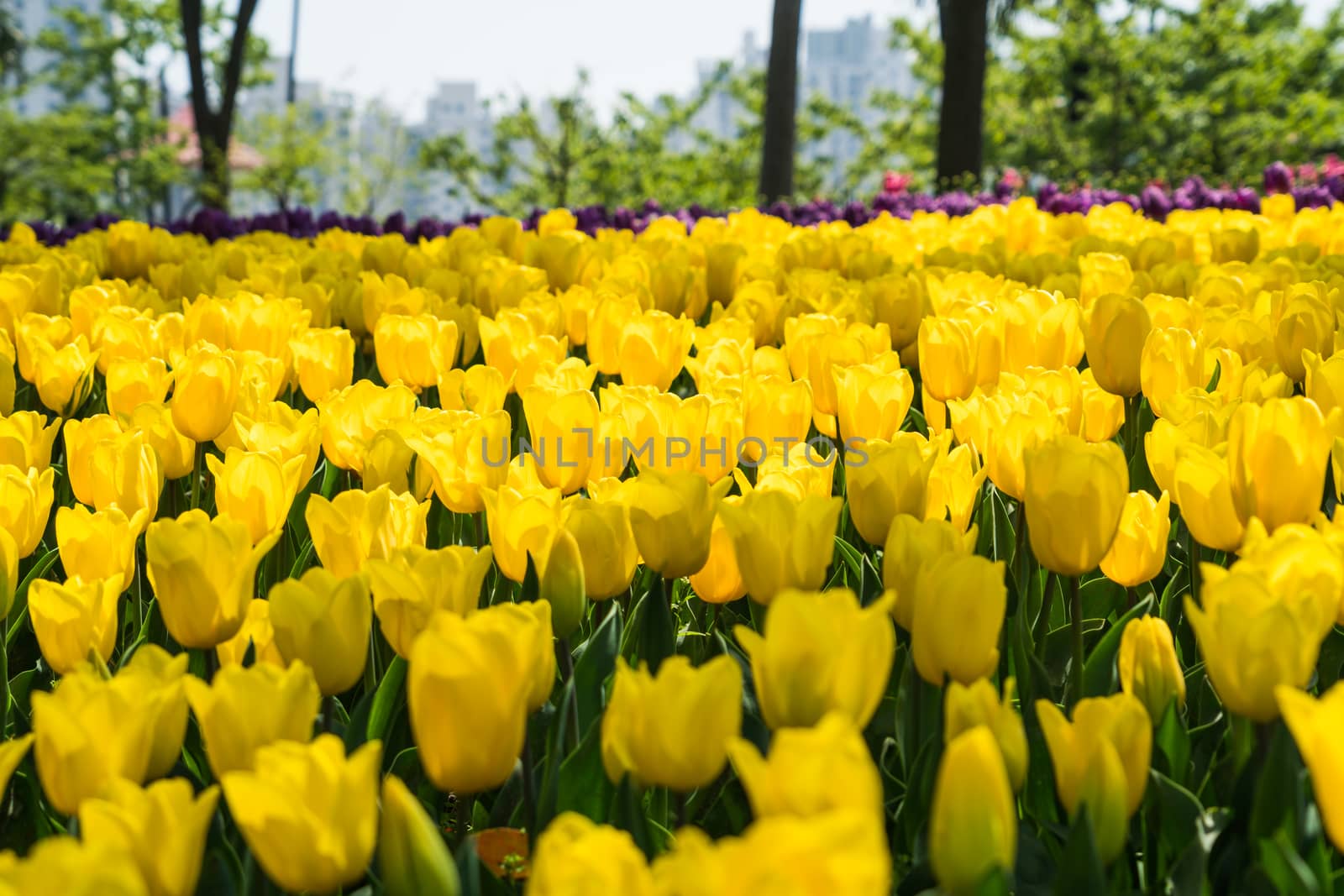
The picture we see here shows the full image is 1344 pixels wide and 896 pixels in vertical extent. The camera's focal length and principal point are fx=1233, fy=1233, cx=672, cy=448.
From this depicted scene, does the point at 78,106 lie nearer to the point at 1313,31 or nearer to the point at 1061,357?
the point at 1313,31

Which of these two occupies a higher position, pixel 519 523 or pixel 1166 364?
pixel 1166 364

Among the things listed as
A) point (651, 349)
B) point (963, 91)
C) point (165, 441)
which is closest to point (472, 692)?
point (165, 441)

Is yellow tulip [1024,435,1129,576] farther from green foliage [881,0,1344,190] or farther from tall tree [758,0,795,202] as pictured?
green foliage [881,0,1344,190]

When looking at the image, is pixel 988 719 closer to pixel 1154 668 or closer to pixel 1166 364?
pixel 1154 668

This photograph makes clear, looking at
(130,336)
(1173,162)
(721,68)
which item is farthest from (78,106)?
(130,336)

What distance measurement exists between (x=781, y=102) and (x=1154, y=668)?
49.3ft

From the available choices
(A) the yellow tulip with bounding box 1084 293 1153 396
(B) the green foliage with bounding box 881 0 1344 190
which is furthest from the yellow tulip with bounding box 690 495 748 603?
(B) the green foliage with bounding box 881 0 1344 190

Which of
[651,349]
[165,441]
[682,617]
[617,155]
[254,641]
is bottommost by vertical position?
[682,617]

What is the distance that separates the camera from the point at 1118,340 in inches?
82.3

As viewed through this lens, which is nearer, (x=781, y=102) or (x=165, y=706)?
(x=165, y=706)

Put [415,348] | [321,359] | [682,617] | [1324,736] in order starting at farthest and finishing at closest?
[415,348] → [321,359] → [682,617] → [1324,736]

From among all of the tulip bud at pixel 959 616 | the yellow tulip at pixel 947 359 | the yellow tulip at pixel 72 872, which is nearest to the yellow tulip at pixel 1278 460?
the tulip bud at pixel 959 616

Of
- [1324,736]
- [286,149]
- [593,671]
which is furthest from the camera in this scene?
[286,149]

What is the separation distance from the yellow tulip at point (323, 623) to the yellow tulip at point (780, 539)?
392 millimetres
